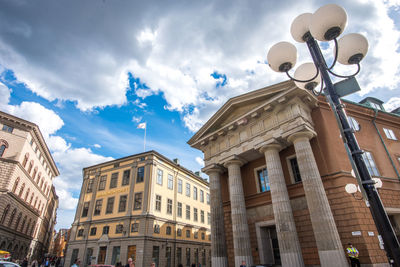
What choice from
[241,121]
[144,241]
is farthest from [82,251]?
[241,121]

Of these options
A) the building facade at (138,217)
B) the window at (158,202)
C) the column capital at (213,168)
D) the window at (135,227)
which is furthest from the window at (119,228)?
the column capital at (213,168)

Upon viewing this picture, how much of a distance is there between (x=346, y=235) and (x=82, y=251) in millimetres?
32139

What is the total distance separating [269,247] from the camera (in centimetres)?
1567

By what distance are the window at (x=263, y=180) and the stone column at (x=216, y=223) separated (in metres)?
3.30

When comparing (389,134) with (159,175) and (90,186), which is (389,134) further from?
(90,186)

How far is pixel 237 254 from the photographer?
1447 cm

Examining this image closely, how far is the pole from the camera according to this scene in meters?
3.84

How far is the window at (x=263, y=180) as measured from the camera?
17.2 m

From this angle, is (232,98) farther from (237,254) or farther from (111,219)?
(111,219)

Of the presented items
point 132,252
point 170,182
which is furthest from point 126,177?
point 132,252

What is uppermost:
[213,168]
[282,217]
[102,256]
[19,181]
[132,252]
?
[19,181]

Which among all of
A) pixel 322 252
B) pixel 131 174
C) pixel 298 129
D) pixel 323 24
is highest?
pixel 131 174

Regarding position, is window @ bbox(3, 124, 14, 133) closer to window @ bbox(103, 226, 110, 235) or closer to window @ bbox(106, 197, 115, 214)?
window @ bbox(106, 197, 115, 214)

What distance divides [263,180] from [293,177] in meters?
2.59
